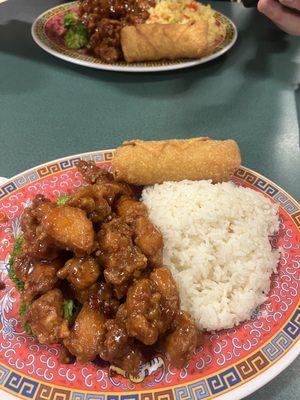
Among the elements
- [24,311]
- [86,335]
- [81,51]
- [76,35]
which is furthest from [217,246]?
[76,35]

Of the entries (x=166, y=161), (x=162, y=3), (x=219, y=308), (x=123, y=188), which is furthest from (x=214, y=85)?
(x=219, y=308)

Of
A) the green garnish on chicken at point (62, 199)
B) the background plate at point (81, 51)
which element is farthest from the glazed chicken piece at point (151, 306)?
the background plate at point (81, 51)

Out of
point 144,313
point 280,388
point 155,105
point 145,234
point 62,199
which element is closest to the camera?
point 144,313

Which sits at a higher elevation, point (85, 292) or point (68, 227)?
point (68, 227)

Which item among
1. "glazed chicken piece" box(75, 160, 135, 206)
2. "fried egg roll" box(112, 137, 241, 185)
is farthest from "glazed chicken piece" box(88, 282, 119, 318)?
"fried egg roll" box(112, 137, 241, 185)

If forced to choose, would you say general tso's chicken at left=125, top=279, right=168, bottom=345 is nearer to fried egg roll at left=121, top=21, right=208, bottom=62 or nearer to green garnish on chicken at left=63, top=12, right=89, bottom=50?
fried egg roll at left=121, top=21, right=208, bottom=62

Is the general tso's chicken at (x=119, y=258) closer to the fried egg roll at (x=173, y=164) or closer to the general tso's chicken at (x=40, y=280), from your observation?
the general tso's chicken at (x=40, y=280)

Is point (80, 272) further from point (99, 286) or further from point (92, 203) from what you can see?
point (92, 203)
